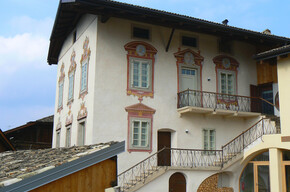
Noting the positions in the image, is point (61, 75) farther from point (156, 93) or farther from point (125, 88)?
point (156, 93)

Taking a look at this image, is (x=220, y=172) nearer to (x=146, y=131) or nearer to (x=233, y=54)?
(x=146, y=131)

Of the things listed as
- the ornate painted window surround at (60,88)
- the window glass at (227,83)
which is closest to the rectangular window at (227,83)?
the window glass at (227,83)

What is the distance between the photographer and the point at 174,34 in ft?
58.7

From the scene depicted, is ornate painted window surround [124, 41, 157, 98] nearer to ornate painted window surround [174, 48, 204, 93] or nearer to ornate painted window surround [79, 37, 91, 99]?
ornate painted window surround [174, 48, 204, 93]

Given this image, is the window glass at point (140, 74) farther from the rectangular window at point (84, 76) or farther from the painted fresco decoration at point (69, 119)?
the painted fresco decoration at point (69, 119)

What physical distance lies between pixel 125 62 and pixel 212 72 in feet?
15.3

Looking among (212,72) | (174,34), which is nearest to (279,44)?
(212,72)

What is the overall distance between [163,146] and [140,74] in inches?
137

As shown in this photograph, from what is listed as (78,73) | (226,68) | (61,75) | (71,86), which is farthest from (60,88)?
(226,68)

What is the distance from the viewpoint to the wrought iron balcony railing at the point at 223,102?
56.5 ft

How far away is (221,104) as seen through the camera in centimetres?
1819

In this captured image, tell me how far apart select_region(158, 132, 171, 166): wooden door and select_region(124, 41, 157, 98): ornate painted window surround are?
6.44ft

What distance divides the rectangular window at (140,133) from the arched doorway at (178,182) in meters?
1.74

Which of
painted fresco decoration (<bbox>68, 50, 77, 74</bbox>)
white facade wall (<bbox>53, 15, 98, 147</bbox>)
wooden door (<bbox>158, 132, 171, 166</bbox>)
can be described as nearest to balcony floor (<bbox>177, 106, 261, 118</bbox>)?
wooden door (<bbox>158, 132, 171, 166</bbox>)
